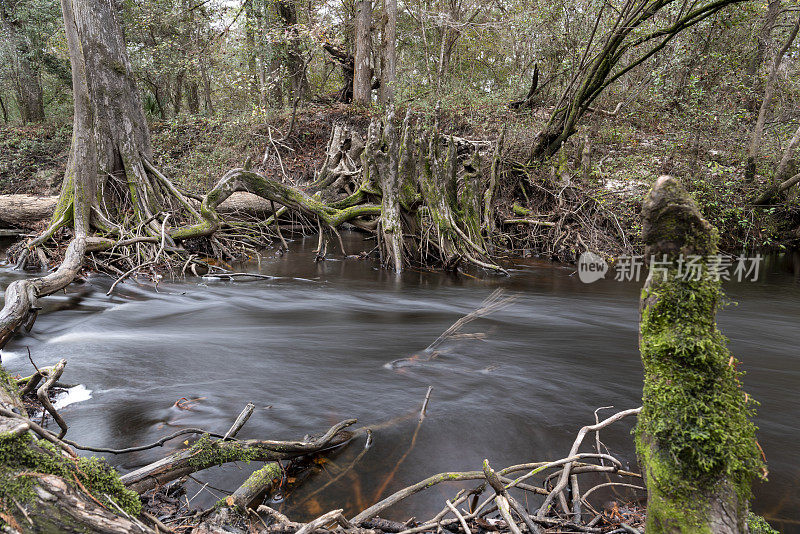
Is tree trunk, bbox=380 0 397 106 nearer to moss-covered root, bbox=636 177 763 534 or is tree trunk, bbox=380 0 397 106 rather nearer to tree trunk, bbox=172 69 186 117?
tree trunk, bbox=172 69 186 117

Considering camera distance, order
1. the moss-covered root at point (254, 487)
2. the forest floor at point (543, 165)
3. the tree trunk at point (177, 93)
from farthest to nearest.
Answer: the tree trunk at point (177, 93), the forest floor at point (543, 165), the moss-covered root at point (254, 487)

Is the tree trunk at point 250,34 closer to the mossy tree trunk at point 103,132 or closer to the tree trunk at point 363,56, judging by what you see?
the tree trunk at point 363,56

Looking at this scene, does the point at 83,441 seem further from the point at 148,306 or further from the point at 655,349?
the point at 148,306

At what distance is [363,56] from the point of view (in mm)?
17062

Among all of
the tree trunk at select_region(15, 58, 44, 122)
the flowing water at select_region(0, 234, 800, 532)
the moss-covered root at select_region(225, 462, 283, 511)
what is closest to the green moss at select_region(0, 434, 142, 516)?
the moss-covered root at select_region(225, 462, 283, 511)

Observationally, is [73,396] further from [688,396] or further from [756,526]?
[756,526]

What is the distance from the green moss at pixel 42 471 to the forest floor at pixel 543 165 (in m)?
10.2

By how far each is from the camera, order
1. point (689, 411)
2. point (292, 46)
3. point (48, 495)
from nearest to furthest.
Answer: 1. point (48, 495)
2. point (689, 411)
3. point (292, 46)

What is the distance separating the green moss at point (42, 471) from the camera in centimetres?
145

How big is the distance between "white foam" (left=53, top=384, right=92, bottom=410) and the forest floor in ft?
30.6

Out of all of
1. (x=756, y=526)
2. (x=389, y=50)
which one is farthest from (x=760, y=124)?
(x=756, y=526)

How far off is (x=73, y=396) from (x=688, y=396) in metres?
4.47

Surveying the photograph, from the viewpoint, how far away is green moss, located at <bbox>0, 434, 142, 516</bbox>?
145 cm

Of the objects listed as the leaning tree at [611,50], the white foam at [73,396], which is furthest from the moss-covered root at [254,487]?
the leaning tree at [611,50]
